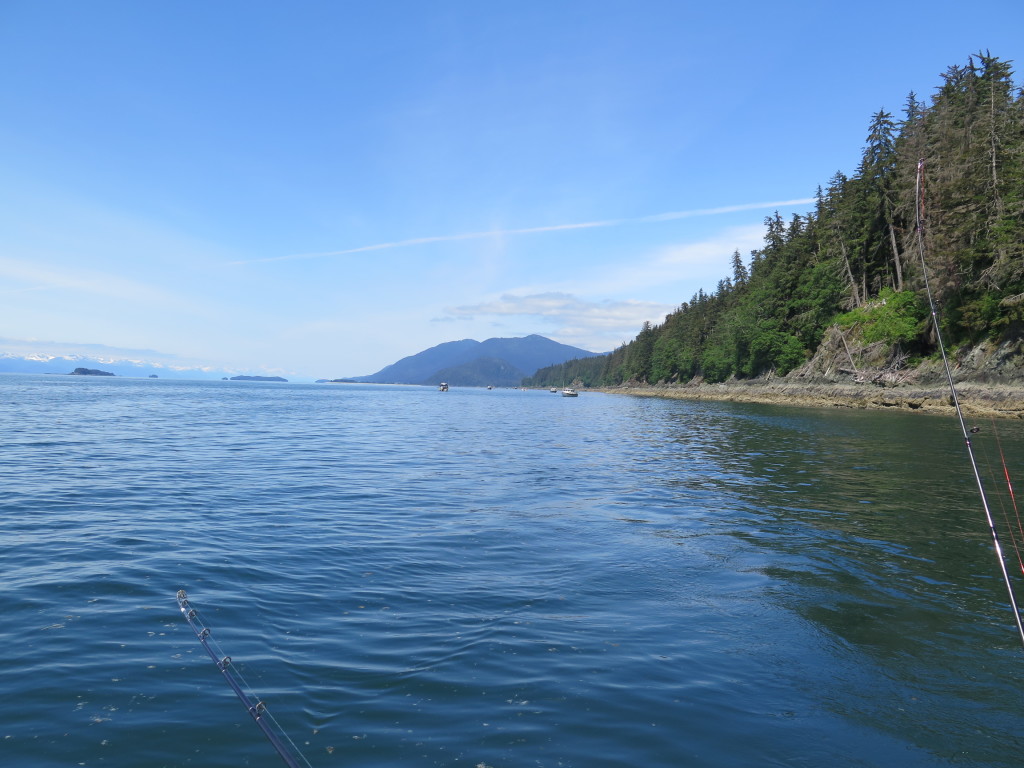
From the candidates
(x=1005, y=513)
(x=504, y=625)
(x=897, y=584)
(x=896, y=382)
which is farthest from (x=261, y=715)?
(x=896, y=382)

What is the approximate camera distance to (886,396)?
58.2m

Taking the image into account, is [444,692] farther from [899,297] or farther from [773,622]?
[899,297]

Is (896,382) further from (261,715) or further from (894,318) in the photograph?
(261,715)

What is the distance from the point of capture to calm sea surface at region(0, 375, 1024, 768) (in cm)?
497

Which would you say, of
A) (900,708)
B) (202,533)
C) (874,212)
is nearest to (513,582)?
(900,708)

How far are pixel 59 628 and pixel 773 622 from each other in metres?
9.35

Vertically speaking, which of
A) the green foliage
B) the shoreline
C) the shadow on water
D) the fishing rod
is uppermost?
the green foliage

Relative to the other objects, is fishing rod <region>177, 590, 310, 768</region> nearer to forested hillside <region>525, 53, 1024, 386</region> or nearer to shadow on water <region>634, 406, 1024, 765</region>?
shadow on water <region>634, 406, 1024, 765</region>

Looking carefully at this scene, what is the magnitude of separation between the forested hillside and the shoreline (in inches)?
212

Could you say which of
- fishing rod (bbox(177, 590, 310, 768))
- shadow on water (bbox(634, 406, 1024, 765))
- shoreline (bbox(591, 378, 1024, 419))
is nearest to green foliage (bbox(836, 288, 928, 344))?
shoreline (bbox(591, 378, 1024, 419))

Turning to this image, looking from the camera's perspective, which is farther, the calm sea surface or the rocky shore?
the rocky shore

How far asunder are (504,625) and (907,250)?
79.4 m

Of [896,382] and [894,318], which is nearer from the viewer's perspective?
[896,382]

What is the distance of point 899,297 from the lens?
67.2m
